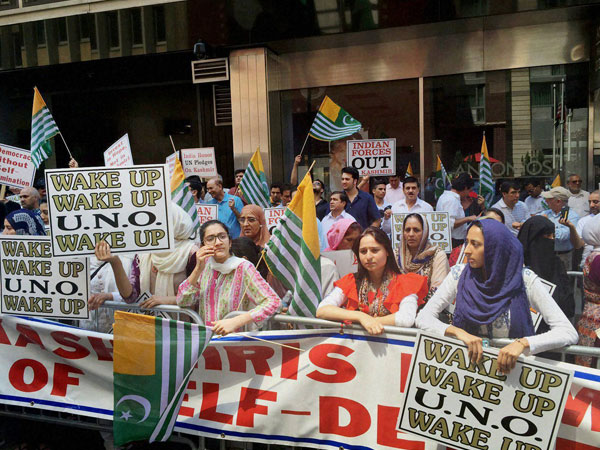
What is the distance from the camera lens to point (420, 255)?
523 centimetres

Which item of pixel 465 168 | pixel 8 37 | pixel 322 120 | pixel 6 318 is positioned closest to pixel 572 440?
pixel 6 318

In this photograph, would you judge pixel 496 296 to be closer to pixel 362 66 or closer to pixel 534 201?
pixel 534 201

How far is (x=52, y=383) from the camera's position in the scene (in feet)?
13.6

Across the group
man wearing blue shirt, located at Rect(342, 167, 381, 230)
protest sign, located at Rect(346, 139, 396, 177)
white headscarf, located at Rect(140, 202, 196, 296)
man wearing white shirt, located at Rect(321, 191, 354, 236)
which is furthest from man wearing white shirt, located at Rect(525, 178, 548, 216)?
white headscarf, located at Rect(140, 202, 196, 296)

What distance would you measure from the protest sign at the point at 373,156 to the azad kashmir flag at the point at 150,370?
Answer: 5.94 m

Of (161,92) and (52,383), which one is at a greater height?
(161,92)

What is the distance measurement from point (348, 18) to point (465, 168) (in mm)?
3958

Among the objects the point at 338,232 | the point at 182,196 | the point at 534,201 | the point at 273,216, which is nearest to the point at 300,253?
the point at 338,232

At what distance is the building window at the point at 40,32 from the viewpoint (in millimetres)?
13227

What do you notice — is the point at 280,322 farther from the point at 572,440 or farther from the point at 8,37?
the point at 8,37

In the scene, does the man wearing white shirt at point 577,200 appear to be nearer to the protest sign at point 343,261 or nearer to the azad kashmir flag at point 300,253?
the protest sign at point 343,261

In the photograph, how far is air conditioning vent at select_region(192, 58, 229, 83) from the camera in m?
12.4

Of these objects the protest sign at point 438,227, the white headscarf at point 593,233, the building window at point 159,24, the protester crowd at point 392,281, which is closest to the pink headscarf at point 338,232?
the protester crowd at point 392,281

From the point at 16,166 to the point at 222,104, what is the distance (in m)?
5.96
